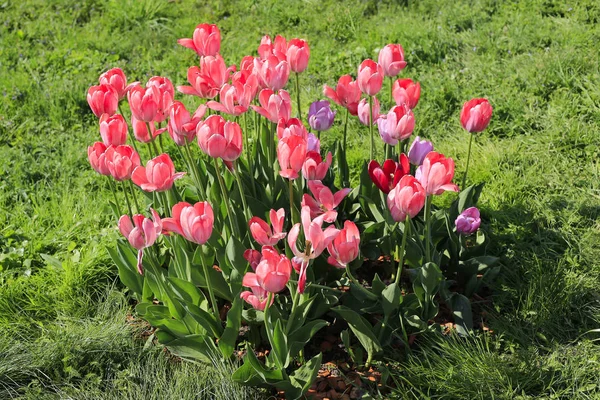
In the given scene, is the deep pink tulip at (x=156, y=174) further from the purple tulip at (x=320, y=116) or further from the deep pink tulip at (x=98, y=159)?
the purple tulip at (x=320, y=116)

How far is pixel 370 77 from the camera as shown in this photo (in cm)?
269

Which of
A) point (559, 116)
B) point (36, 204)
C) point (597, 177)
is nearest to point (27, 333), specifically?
point (36, 204)

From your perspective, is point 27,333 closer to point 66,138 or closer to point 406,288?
point 406,288

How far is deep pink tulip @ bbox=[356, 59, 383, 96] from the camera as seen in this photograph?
269 cm

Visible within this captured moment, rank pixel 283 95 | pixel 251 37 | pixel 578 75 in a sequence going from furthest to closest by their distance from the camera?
pixel 251 37
pixel 578 75
pixel 283 95

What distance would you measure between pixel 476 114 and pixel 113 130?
1.40m

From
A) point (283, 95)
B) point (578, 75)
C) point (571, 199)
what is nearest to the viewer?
point (283, 95)

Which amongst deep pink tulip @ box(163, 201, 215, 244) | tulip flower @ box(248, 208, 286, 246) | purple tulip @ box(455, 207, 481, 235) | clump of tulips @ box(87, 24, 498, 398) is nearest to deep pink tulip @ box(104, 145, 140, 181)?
clump of tulips @ box(87, 24, 498, 398)

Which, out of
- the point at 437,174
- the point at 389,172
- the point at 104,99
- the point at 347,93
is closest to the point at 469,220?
the point at 389,172

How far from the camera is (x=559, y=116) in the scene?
4273 millimetres

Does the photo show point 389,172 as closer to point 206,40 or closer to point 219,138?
point 219,138

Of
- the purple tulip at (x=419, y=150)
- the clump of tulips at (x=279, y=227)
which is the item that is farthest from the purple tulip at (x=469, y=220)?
the purple tulip at (x=419, y=150)

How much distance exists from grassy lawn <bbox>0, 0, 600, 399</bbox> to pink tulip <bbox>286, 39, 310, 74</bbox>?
120cm

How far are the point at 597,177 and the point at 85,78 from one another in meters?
3.73
